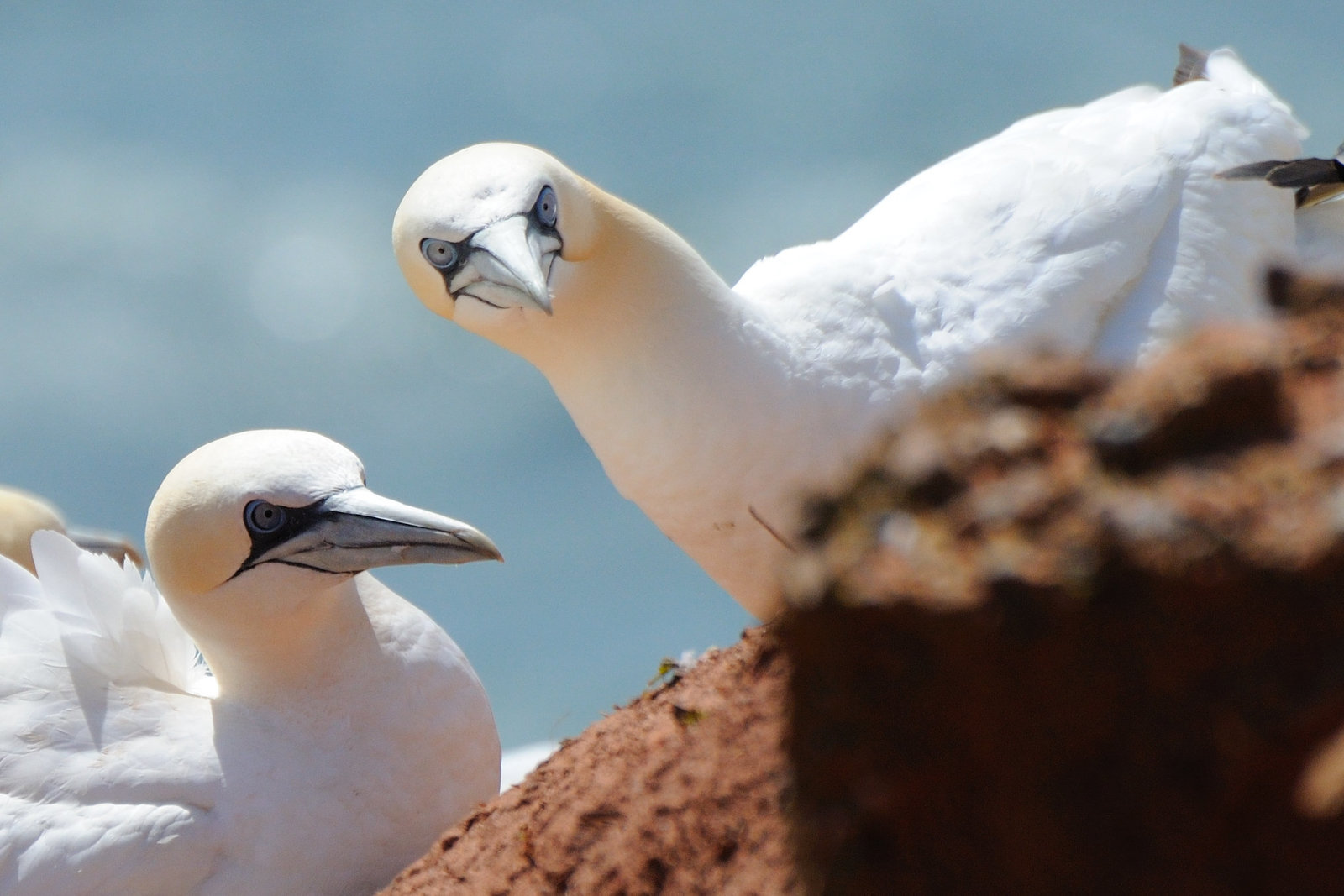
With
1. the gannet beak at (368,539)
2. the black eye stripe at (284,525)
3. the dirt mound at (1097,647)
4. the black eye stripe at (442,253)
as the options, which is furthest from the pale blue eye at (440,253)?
the dirt mound at (1097,647)

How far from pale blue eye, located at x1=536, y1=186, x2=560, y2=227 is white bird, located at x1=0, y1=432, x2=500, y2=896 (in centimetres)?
91

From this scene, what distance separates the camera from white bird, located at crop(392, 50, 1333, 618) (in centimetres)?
405

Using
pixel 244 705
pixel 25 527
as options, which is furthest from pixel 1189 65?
pixel 25 527

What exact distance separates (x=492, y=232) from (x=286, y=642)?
1.50 meters

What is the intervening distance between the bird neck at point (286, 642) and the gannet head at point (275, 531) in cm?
1

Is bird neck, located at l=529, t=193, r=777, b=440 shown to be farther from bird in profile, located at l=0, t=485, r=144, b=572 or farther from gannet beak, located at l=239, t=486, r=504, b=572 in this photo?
bird in profile, located at l=0, t=485, r=144, b=572

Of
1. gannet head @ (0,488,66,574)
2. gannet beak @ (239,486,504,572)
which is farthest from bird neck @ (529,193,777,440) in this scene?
gannet head @ (0,488,66,574)

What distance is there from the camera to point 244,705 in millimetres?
4555

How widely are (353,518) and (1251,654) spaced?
123 inches

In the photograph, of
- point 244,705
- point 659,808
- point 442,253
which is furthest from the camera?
point 244,705

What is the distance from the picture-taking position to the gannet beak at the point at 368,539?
4.28 metres

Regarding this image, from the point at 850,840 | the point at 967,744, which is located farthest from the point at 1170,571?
the point at 850,840

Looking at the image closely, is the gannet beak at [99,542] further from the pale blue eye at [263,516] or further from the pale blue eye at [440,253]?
the pale blue eye at [440,253]

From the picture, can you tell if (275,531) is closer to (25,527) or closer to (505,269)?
(505,269)
